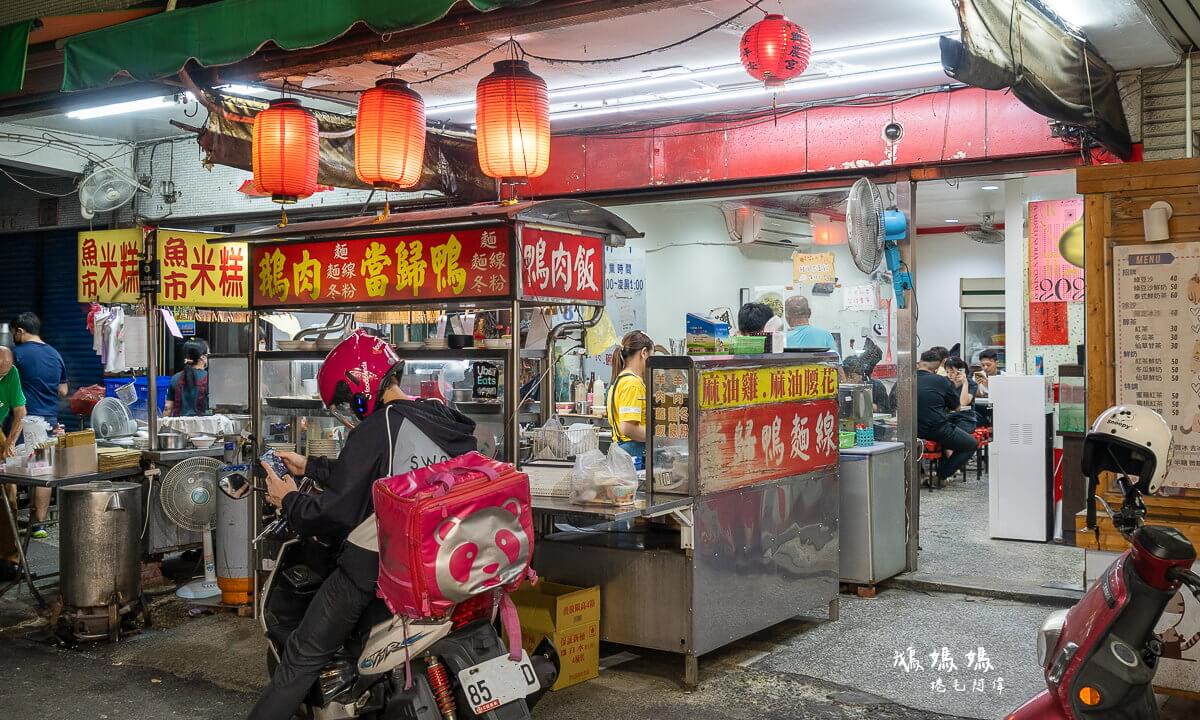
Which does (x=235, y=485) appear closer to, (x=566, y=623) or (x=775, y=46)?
(x=566, y=623)

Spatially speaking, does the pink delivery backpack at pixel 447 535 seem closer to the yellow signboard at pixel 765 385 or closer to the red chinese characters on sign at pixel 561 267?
the red chinese characters on sign at pixel 561 267

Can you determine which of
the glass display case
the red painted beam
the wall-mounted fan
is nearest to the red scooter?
the red painted beam

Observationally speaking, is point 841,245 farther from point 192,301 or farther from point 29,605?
point 29,605

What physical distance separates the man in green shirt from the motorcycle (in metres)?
5.13

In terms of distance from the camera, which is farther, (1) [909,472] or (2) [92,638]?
(1) [909,472]

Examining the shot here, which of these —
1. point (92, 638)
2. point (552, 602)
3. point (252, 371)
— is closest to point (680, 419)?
point (552, 602)

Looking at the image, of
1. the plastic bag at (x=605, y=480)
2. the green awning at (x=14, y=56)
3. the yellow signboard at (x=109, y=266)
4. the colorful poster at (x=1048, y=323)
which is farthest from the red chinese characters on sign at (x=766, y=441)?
the yellow signboard at (x=109, y=266)

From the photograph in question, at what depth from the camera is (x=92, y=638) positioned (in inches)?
282

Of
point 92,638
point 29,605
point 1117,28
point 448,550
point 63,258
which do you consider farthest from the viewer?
point 63,258

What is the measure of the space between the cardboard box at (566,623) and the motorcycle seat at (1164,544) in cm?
319

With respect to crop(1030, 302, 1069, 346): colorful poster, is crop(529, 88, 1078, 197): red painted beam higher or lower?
higher

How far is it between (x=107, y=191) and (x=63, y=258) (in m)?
4.22

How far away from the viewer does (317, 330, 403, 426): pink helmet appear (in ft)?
16.0

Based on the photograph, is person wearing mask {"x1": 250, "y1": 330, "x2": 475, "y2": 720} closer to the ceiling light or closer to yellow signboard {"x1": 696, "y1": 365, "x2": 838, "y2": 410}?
yellow signboard {"x1": 696, "y1": 365, "x2": 838, "y2": 410}
